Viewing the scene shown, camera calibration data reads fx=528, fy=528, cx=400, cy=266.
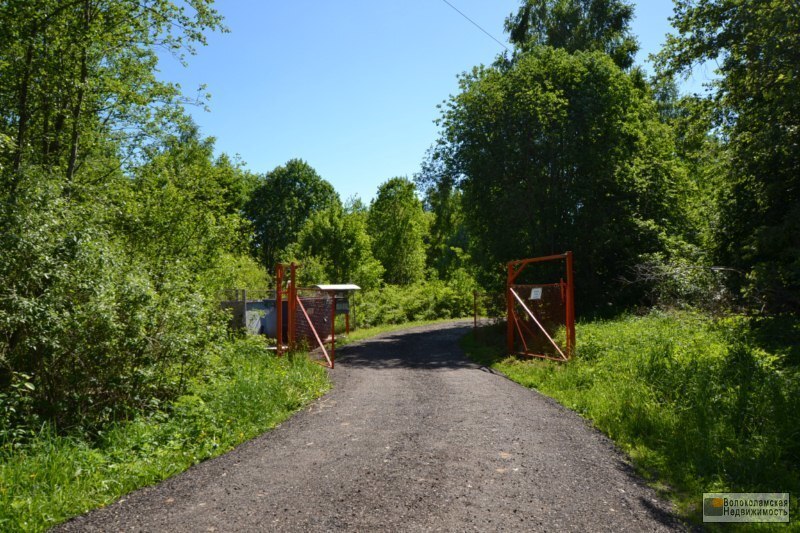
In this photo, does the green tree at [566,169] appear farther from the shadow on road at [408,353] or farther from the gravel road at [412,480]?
the gravel road at [412,480]

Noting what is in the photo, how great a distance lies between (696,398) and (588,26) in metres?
25.5

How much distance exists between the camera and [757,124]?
36.7 ft

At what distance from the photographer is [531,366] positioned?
12.1 metres

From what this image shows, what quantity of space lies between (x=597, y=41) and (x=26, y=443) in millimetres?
28956

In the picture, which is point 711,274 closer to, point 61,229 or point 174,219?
point 174,219

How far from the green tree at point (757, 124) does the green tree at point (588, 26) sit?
51.3ft

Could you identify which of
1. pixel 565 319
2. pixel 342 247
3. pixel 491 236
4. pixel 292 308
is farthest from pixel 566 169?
pixel 342 247

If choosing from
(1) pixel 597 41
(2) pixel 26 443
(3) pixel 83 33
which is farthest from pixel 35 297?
(1) pixel 597 41

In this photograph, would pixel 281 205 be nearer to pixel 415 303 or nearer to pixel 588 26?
pixel 415 303

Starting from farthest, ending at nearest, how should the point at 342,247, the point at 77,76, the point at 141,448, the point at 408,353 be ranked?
the point at 342,247, the point at 408,353, the point at 77,76, the point at 141,448

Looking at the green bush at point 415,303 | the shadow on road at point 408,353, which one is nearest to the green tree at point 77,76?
the shadow on road at point 408,353

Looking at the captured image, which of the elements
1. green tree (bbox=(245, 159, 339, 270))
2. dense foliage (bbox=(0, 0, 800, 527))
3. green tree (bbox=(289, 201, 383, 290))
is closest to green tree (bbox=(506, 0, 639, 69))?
dense foliage (bbox=(0, 0, 800, 527))

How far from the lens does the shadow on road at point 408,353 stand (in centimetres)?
1420

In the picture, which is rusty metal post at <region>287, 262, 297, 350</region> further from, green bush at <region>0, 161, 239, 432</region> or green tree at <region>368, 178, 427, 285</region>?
green tree at <region>368, 178, 427, 285</region>
